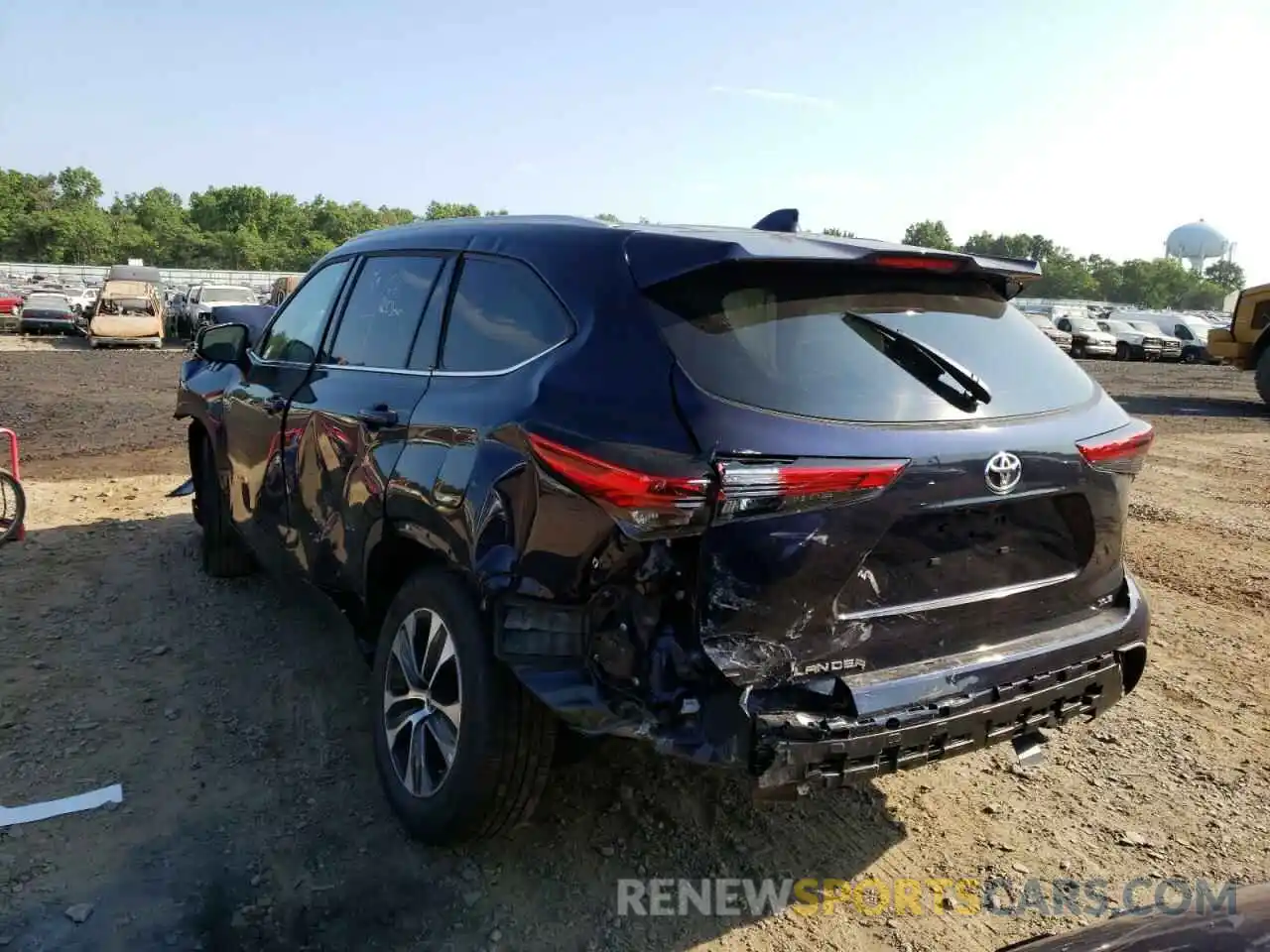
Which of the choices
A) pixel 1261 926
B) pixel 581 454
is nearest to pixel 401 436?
pixel 581 454

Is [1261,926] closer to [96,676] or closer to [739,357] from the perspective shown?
[739,357]

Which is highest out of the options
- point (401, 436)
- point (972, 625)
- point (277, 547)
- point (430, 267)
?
point (430, 267)

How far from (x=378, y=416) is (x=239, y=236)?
92.2 meters

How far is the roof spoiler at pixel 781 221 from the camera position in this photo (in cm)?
331

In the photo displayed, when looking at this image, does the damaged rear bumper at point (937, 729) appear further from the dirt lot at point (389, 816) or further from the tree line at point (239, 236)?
the tree line at point (239, 236)

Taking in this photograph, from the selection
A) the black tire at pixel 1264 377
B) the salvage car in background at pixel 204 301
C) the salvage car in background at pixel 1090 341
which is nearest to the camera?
the black tire at pixel 1264 377

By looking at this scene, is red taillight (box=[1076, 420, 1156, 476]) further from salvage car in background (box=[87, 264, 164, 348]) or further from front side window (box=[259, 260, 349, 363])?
salvage car in background (box=[87, 264, 164, 348])

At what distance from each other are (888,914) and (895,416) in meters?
1.50

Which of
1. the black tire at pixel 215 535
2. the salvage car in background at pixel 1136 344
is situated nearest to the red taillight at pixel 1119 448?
the black tire at pixel 215 535

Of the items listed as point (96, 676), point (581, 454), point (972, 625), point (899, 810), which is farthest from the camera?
point (96, 676)

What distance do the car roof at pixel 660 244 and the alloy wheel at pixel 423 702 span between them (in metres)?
1.20

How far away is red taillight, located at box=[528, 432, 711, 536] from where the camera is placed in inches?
90.6

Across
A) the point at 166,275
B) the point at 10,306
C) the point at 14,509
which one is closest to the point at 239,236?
the point at 166,275

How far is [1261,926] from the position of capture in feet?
5.74
